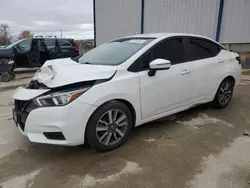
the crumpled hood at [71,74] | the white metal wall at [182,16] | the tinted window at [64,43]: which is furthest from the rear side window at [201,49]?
the tinted window at [64,43]

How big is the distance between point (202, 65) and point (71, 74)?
2.27m

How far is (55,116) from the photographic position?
2449 millimetres

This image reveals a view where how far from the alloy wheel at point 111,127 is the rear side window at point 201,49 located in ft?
5.35

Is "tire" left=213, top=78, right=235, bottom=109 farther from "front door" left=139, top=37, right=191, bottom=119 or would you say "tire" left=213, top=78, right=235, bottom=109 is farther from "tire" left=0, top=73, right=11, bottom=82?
"tire" left=0, top=73, right=11, bottom=82

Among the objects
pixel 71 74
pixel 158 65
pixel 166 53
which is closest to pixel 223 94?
pixel 166 53

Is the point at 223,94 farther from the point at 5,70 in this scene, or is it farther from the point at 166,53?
the point at 5,70

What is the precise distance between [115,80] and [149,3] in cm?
960

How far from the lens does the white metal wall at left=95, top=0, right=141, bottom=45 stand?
40.1ft

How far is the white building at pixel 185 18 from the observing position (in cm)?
848

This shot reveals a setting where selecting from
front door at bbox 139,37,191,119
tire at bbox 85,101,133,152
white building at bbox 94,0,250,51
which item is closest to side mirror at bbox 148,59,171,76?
front door at bbox 139,37,191,119

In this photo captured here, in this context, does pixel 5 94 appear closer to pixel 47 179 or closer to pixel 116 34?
pixel 47 179

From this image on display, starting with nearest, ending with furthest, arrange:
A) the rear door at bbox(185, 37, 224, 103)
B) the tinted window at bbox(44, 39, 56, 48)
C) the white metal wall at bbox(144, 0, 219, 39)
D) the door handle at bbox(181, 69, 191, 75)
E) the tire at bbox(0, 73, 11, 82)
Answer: the door handle at bbox(181, 69, 191, 75)
the rear door at bbox(185, 37, 224, 103)
the tire at bbox(0, 73, 11, 82)
the white metal wall at bbox(144, 0, 219, 39)
the tinted window at bbox(44, 39, 56, 48)

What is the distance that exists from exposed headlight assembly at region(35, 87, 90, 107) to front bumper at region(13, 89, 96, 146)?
49 mm

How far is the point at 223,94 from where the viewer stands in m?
→ 4.32
